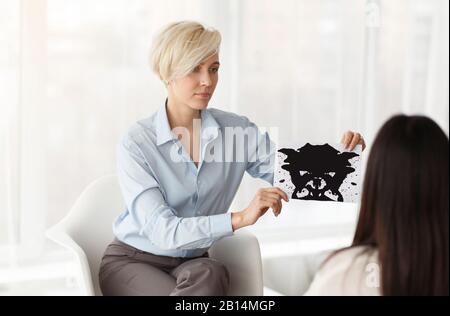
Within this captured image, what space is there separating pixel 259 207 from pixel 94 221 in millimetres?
653

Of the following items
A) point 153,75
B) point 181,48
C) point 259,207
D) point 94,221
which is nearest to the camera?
point 259,207

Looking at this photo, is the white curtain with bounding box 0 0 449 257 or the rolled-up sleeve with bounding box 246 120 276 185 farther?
the white curtain with bounding box 0 0 449 257

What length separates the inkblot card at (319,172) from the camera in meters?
1.87

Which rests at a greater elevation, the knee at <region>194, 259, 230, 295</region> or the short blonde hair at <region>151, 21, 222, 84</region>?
the short blonde hair at <region>151, 21, 222, 84</region>

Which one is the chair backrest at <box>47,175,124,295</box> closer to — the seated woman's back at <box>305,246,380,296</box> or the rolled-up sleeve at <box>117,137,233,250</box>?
the rolled-up sleeve at <box>117,137,233,250</box>

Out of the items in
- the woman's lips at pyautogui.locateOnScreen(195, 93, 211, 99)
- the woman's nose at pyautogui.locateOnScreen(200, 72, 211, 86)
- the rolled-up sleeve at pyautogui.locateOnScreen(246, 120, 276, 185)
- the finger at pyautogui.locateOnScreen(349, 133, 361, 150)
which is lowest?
the rolled-up sleeve at pyautogui.locateOnScreen(246, 120, 276, 185)

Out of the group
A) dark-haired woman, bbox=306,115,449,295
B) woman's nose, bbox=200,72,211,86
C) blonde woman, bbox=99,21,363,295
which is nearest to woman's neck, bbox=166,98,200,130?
blonde woman, bbox=99,21,363,295

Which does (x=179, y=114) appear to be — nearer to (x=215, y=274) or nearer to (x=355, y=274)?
(x=215, y=274)

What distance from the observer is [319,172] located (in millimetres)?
1887

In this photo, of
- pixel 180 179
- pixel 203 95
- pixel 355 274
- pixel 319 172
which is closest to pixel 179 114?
pixel 203 95

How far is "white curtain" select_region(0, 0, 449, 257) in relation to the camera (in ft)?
8.70

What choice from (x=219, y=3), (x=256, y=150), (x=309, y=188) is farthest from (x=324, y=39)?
(x=309, y=188)

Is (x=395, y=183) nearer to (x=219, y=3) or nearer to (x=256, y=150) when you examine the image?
(x=256, y=150)

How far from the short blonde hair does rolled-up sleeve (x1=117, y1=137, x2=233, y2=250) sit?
0.25 metres
